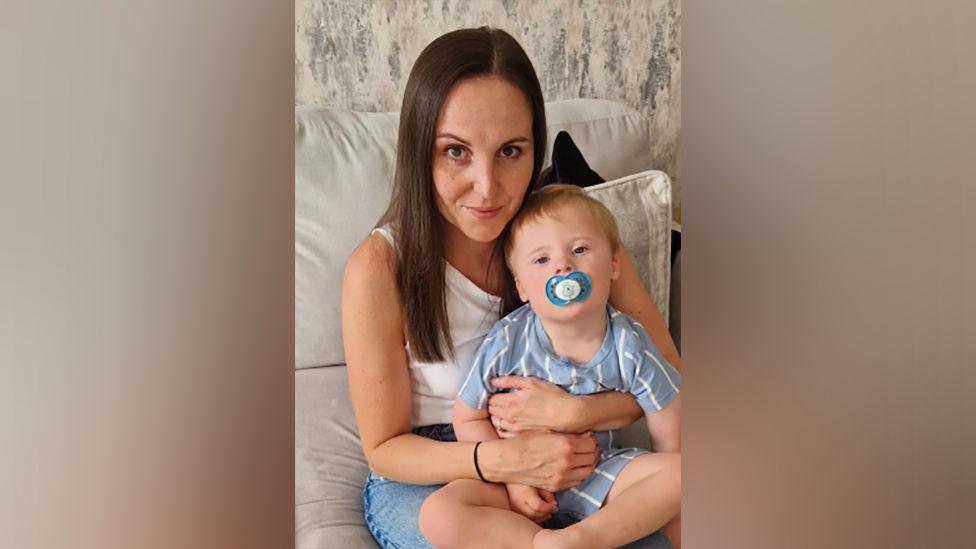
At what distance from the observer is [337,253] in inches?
38.6

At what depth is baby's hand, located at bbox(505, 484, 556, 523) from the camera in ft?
3.16

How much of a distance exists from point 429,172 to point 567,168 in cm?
16

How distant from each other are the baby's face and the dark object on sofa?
0.12 feet

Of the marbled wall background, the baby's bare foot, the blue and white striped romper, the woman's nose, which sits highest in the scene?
the marbled wall background

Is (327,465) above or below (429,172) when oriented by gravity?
below

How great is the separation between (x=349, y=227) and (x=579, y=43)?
13.3 inches

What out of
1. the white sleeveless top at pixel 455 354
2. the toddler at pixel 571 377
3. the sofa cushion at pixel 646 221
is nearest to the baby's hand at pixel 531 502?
the toddler at pixel 571 377

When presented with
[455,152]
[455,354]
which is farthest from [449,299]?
[455,152]

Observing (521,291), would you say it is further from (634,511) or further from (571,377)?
(634,511)
